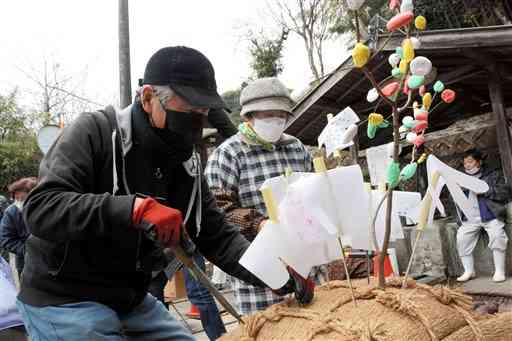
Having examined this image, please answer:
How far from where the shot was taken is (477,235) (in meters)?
6.94

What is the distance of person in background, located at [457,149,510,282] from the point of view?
6.59 m

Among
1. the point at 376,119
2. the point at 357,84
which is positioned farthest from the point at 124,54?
the point at 376,119

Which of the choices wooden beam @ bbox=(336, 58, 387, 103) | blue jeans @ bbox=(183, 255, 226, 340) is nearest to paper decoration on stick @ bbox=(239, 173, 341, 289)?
blue jeans @ bbox=(183, 255, 226, 340)

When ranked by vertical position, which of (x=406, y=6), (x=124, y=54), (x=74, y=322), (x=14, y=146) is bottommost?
(x=74, y=322)

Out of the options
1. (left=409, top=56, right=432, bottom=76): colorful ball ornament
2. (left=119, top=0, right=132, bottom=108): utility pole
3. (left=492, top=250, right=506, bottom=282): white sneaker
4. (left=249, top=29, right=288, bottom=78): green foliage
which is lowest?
(left=492, top=250, right=506, bottom=282): white sneaker

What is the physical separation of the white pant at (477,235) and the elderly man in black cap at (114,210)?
5.55 m

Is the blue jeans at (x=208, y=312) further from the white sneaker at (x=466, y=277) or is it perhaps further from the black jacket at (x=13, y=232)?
the white sneaker at (x=466, y=277)

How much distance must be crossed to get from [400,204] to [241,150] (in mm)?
1324

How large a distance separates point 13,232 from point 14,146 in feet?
50.1

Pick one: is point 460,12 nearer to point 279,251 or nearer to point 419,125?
point 419,125

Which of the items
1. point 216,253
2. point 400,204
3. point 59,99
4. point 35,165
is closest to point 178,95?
point 216,253

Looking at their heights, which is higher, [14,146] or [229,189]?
[14,146]

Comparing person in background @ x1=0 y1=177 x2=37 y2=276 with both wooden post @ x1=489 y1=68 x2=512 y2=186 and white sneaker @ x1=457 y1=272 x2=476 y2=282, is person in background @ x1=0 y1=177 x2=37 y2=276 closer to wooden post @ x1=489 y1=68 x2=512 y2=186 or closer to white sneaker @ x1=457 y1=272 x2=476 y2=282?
white sneaker @ x1=457 y1=272 x2=476 y2=282

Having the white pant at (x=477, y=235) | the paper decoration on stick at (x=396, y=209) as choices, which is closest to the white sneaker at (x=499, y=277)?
the white pant at (x=477, y=235)
